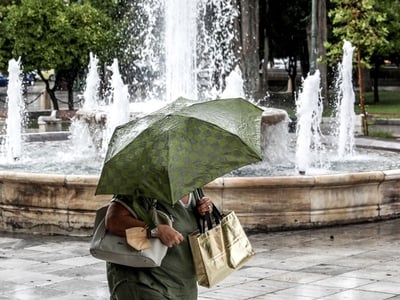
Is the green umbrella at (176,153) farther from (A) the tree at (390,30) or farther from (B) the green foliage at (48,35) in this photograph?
(A) the tree at (390,30)

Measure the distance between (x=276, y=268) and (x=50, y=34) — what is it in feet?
83.2

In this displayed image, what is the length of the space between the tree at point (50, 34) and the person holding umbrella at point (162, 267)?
93.6ft

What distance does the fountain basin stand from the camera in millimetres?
11230

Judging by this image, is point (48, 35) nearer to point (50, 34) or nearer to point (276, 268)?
point (50, 34)

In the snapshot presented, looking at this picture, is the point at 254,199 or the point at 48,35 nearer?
the point at 254,199

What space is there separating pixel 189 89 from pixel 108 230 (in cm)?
1762

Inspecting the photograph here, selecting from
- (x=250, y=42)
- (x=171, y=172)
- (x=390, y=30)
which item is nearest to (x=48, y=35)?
(x=250, y=42)

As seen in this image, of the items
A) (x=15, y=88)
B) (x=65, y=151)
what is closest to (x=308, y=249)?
(x=65, y=151)

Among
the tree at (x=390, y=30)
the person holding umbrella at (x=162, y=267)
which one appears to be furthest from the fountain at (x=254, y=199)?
the tree at (x=390, y=30)

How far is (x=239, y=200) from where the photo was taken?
11.2m

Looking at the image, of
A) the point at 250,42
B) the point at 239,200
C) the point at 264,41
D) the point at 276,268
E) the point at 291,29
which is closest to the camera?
the point at 276,268

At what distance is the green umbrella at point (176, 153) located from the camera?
4867 millimetres

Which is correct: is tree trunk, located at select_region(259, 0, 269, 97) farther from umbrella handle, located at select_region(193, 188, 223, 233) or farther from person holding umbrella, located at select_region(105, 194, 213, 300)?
person holding umbrella, located at select_region(105, 194, 213, 300)

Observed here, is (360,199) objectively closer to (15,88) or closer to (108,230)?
(108,230)
